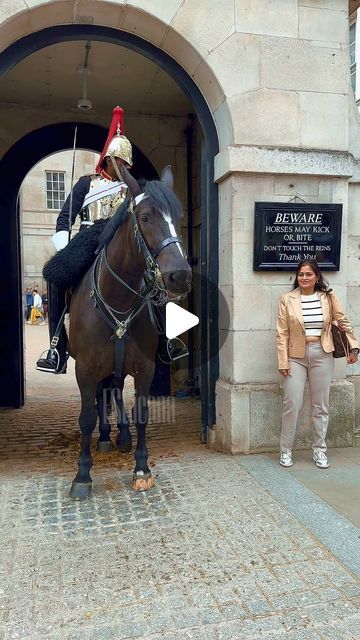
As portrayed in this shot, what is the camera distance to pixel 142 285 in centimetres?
379

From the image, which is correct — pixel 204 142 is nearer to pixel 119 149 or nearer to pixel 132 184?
pixel 119 149

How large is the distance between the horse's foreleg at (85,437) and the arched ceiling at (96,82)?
13.0ft

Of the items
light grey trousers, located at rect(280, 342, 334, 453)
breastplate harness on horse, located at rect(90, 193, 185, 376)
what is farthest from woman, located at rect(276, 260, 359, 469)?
breastplate harness on horse, located at rect(90, 193, 185, 376)

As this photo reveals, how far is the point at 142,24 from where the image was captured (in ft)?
15.5

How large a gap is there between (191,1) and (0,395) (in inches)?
221

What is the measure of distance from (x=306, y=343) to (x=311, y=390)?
46 cm

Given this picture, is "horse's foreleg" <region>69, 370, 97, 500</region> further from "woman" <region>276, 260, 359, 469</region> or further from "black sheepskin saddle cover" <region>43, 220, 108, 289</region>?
"woman" <region>276, 260, 359, 469</region>

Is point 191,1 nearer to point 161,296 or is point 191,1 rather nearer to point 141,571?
point 161,296

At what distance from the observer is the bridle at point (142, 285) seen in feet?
10.7

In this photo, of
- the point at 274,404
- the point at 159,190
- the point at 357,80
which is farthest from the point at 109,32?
the point at 357,80

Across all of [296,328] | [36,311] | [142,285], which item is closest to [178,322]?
[142,285]

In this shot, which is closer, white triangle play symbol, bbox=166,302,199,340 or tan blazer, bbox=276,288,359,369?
white triangle play symbol, bbox=166,302,199,340

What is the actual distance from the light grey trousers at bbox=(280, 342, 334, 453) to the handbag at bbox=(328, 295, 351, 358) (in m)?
0.08

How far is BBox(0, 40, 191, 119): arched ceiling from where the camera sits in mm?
6246
